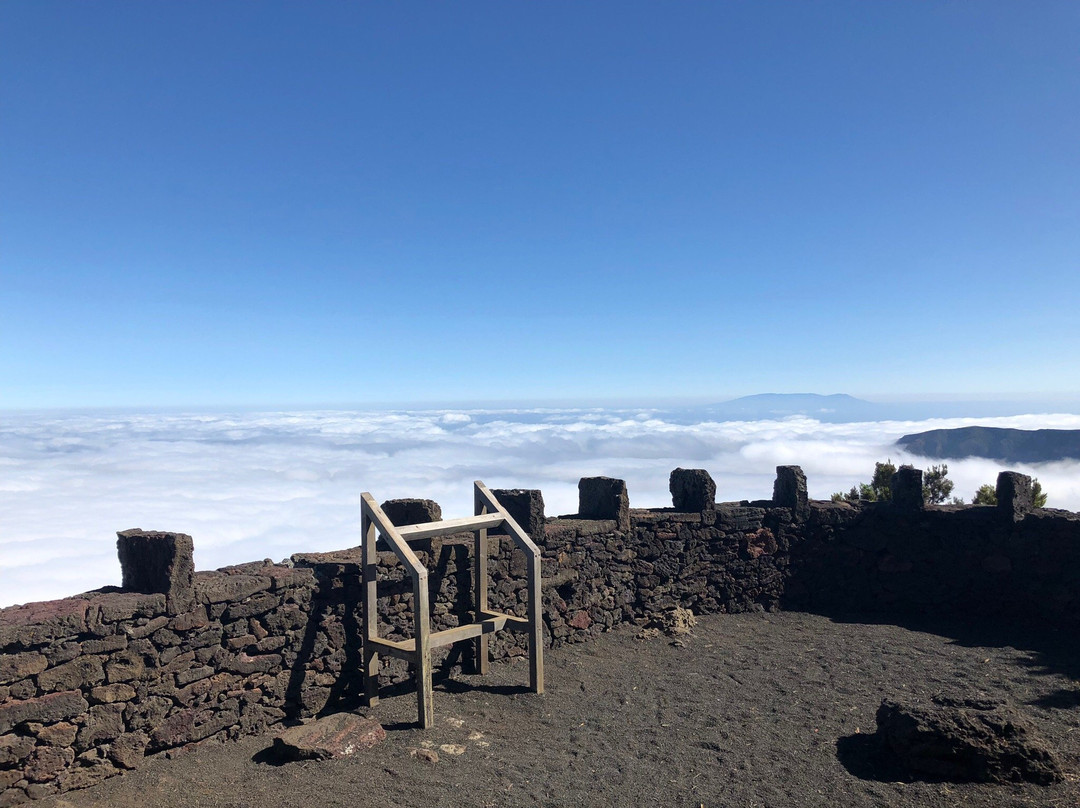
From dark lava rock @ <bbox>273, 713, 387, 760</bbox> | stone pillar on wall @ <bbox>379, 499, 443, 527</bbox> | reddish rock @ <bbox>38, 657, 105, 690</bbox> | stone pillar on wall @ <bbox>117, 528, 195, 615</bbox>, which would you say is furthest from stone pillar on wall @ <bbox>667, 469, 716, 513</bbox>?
reddish rock @ <bbox>38, 657, 105, 690</bbox>

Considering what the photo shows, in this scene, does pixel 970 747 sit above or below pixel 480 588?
below

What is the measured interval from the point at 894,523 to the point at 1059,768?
6665mm

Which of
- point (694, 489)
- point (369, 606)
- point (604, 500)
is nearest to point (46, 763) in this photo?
point (369, 606)

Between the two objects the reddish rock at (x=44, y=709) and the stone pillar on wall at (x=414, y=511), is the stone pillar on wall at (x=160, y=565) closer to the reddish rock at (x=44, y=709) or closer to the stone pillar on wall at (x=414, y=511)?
the reddish rock at (x=44, y=709)

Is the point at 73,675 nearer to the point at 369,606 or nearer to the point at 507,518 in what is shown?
the point at 369,606

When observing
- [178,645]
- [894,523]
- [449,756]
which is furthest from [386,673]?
[894,523]

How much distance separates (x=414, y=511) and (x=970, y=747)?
6524mm

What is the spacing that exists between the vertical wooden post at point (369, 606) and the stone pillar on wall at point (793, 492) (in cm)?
793

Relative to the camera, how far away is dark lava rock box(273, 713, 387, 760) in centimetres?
693

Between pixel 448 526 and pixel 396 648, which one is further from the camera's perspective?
pixel 448 526

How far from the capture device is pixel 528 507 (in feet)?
34.6

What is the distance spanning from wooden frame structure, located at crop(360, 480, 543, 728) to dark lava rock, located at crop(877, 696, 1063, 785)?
4208 mm

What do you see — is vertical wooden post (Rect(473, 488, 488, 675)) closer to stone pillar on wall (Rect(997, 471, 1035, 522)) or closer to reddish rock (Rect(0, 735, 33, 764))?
reddish rock (Rect(0, 735, 33, 764))

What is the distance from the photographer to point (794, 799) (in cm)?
623
